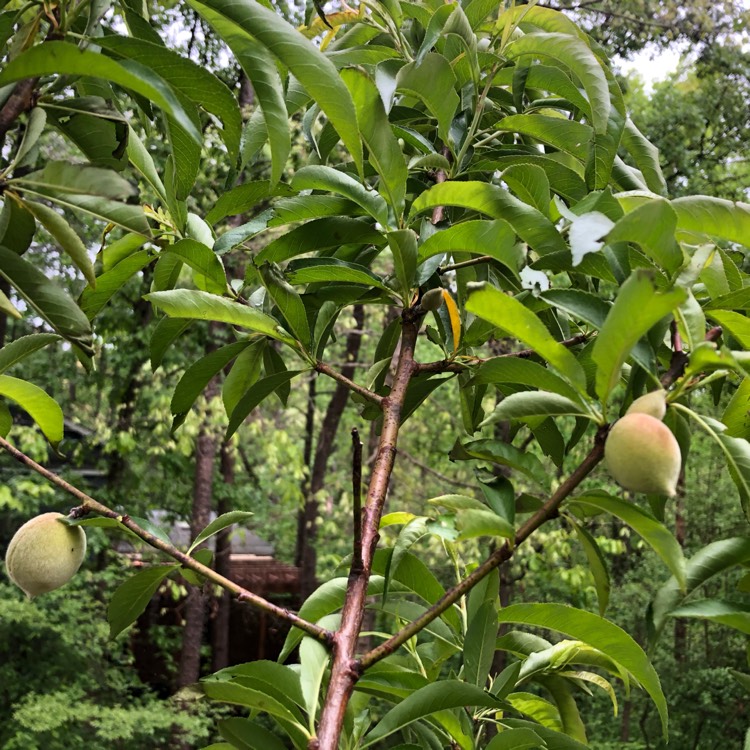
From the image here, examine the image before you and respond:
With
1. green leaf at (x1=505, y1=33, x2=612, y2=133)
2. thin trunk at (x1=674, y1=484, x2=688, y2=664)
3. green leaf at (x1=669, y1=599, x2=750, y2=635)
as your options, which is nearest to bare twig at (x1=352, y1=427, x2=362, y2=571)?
green leaf at (x1=669, y1=599, x2=750, y2=635)

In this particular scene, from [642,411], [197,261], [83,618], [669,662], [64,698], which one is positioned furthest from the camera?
[669,662]

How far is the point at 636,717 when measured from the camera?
657 cm

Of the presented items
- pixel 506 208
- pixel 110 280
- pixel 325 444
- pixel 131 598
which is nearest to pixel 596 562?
pixel 506 208

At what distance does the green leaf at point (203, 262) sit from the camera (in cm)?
63

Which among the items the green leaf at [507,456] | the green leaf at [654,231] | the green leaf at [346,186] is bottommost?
the green leaf at [507,456]

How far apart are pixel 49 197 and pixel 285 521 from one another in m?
11.2

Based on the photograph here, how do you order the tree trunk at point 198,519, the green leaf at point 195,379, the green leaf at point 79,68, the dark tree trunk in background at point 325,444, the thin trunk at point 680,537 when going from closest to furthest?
the green leaf at point 79,68 < the green leaf at point 195,379 < the tree trunk at point 198,519 < the thin trunk at point 680,537 < the dark tree trunk in background at point 325,444

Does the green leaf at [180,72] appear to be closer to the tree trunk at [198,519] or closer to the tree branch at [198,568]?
the tree branch at [198,568]

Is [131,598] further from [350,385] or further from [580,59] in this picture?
[580,59]

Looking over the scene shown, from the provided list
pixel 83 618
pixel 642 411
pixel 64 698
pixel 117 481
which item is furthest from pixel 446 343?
pixel 117 481

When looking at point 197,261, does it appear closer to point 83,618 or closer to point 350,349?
point 83,618

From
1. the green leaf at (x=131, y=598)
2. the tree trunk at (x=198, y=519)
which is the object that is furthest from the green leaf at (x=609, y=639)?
the tree trunk at (x=198, y=519)

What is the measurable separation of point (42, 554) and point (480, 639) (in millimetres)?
361

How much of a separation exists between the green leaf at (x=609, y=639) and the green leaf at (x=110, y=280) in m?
0.46
